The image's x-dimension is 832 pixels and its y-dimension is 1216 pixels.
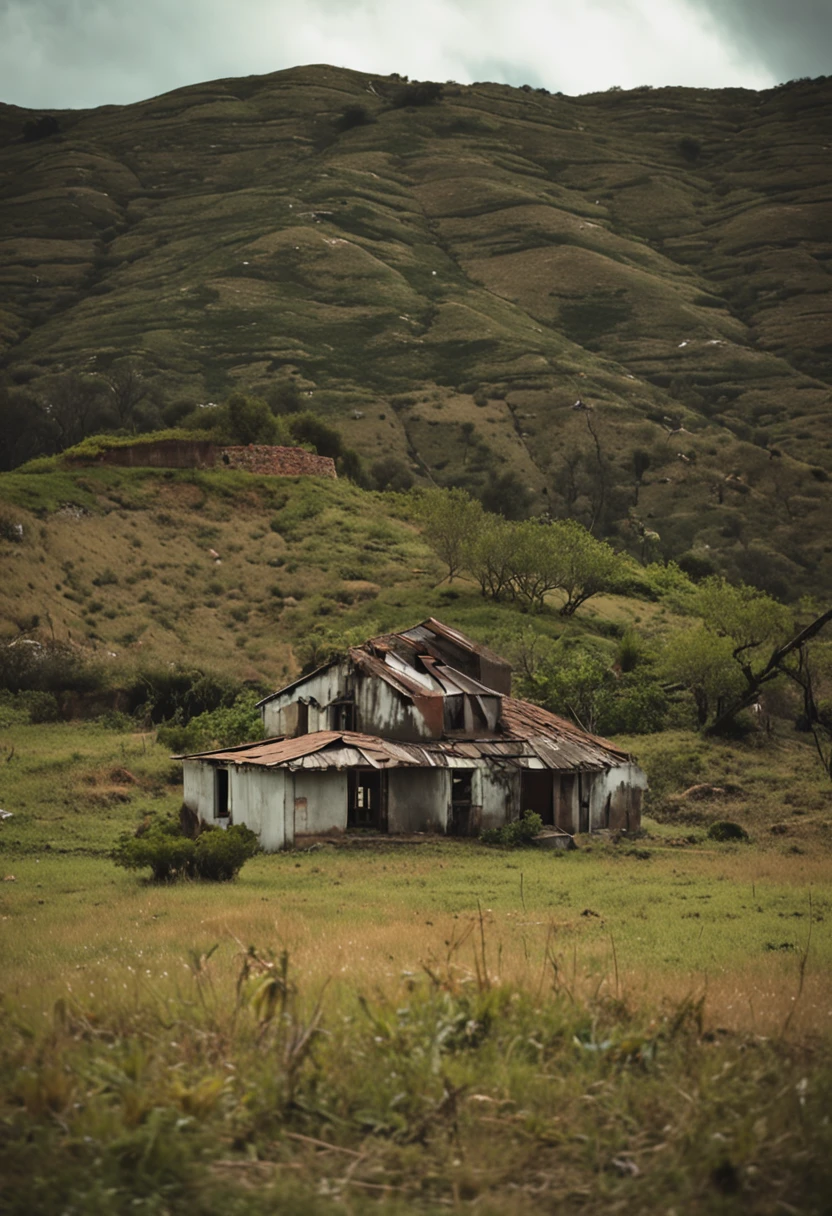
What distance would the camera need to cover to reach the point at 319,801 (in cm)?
2847

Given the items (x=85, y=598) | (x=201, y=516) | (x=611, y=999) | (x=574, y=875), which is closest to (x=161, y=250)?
(x=201, y=516)

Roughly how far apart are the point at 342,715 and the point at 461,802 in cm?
411

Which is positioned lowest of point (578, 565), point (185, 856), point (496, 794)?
point (496, 794)

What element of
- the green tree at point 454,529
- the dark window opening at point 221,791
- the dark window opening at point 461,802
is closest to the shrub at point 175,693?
the dark window opening at point 221,791

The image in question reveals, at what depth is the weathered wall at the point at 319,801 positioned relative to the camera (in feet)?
92.2

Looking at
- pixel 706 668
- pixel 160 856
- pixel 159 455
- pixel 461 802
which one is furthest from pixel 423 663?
pixel 159 455

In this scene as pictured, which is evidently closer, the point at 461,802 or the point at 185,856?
the point at 185,856

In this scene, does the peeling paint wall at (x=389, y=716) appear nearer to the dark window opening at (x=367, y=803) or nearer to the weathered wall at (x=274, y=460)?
the dark window opening at (x=367, y=803)

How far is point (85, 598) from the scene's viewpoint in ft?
178

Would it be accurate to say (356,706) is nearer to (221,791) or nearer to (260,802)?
(221,791)

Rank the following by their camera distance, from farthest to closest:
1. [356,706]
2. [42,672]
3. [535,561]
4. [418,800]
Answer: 1. [535,561]
2. [42,672]
3. [356,706]
4. [418,800]

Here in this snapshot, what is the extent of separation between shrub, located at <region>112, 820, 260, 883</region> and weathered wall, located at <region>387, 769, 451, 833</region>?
7337mm

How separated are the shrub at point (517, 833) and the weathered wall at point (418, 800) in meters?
1.17

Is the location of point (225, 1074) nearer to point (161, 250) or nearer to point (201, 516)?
point (201, 516)
